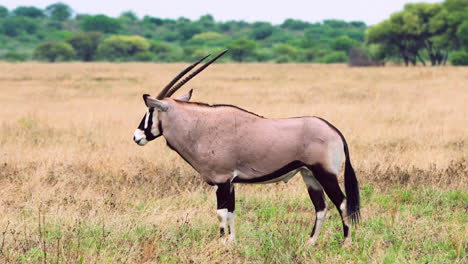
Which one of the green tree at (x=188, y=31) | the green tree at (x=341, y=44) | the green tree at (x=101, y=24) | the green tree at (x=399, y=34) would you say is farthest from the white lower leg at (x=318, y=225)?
the green tree at (x=188, y=31)

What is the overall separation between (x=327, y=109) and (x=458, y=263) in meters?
10.7

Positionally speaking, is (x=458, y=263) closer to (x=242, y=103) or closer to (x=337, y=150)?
(x=337, y=150)

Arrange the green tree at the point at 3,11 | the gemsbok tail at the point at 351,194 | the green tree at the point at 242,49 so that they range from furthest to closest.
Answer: the green tree at the point at 3,11 → the green tree at the point at 242,49 → the gemsbok tail at the point at 351,194

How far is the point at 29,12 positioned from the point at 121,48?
93.3 metres

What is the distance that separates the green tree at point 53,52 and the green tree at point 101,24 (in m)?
51.3

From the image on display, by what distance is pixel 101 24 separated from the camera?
433ft

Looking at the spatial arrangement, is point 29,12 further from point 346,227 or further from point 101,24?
point 346,227

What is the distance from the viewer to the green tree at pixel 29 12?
17138 centimetres

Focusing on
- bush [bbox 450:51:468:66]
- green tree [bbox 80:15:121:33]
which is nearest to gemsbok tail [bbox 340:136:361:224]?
bush [bbox 450:51:468:66]

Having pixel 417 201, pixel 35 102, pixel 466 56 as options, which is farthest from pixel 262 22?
pixel 417 201

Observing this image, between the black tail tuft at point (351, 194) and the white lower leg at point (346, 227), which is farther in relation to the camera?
the black tail tuft at point (351, 194)

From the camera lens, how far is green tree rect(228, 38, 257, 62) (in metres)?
87.2

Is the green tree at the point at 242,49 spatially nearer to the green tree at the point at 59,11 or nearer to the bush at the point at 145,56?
the bush at the point at 145,56

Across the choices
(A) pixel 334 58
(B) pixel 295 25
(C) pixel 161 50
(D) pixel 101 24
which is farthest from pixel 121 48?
(B) pixel 295 25
